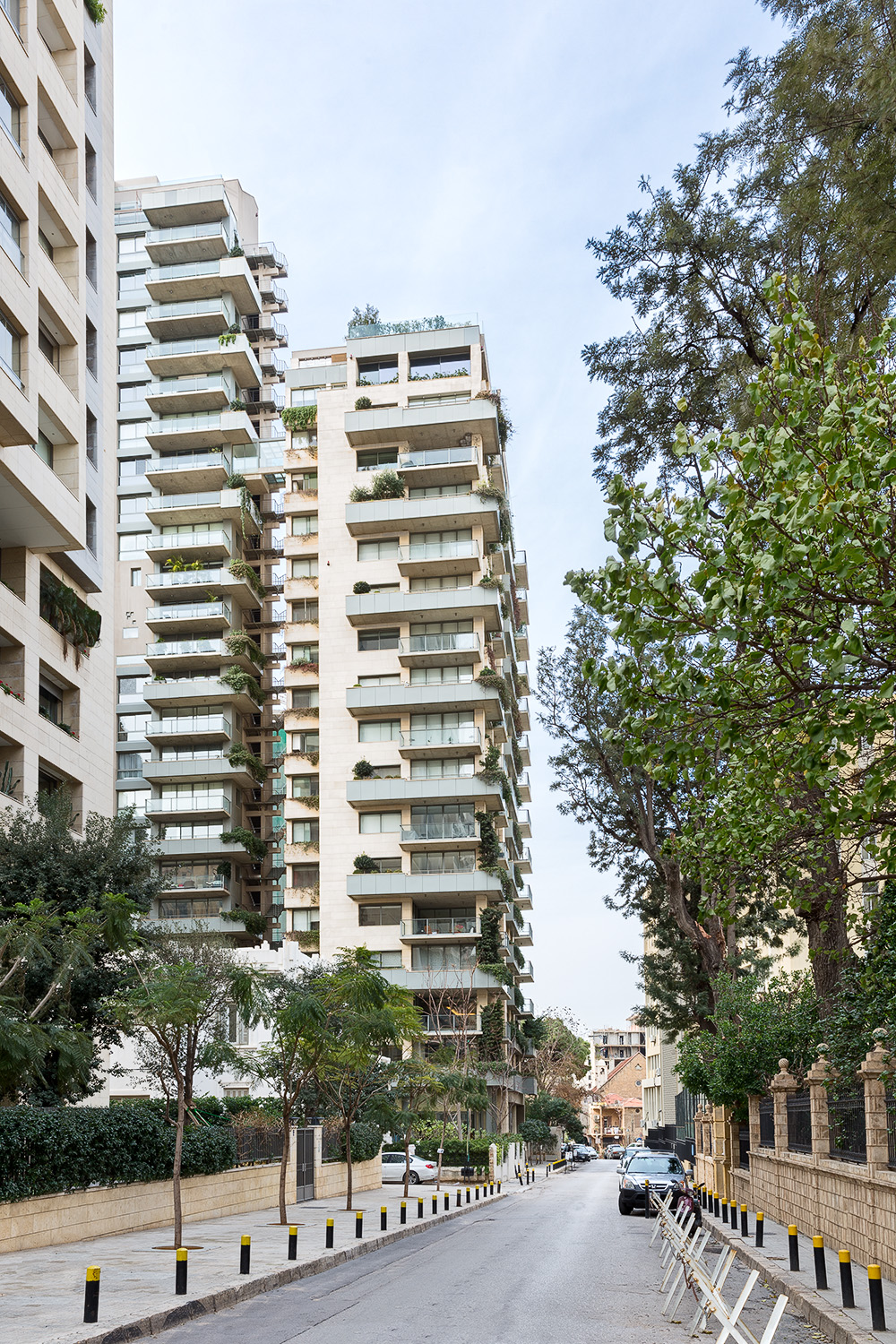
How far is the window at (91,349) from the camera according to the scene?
42.9m

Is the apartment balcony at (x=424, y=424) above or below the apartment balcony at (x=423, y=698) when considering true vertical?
above

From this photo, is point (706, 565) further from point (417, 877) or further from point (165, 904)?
point (165, 904)

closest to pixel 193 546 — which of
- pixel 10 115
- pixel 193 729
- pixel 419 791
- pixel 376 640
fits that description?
pixel 193 729

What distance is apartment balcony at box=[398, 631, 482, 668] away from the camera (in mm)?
65500

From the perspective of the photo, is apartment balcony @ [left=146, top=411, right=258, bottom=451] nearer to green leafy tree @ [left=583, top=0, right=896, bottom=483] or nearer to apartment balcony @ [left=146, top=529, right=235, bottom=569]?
apartment balcony @ [left=146, top=529, right=235, bottom=569]

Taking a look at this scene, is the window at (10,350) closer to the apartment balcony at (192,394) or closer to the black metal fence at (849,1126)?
the black metal fence at (849,1126)

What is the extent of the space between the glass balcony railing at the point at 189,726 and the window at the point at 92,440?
26626mm

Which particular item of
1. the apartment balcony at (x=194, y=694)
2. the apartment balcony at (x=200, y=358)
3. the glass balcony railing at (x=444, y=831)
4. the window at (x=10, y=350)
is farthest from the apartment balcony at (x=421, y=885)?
the window at (x=10, y=350)

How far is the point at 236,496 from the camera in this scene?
71.9 meters

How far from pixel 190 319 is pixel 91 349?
32.7 metres

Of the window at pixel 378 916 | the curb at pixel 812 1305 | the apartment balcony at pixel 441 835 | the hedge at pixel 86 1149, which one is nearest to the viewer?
the curb at pixel 812 1305

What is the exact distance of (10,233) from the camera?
33.3 metres

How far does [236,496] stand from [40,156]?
36261 millimetres

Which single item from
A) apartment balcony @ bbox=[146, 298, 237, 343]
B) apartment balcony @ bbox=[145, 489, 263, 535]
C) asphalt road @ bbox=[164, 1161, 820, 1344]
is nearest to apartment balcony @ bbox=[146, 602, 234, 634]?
apartment balcony @ bbox=[145, 489, 263, 535]
